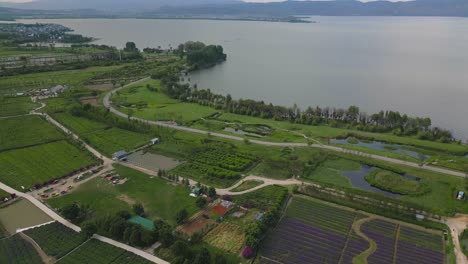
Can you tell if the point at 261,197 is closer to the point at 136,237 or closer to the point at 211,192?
the point at 211,192

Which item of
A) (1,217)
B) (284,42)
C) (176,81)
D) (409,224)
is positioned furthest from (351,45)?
(1,217)

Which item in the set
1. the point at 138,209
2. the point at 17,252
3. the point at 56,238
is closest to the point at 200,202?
the point at 138,209

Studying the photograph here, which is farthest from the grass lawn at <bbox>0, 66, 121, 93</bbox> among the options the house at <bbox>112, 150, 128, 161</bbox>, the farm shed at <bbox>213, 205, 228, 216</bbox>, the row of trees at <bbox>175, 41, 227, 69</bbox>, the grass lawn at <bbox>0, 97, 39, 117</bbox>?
the farm shed at <bbox>213, 205, 228, 216</bbox>

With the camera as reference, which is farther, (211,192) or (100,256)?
(211,192)

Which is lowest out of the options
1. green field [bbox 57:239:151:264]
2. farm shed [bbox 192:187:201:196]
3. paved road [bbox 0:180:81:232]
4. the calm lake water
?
paved road [bbox 0:180:81:232]

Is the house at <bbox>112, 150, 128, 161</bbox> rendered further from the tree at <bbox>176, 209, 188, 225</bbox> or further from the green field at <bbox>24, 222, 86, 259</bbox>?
the tree at <bbox>176, 209, 188, 225</bbox>
